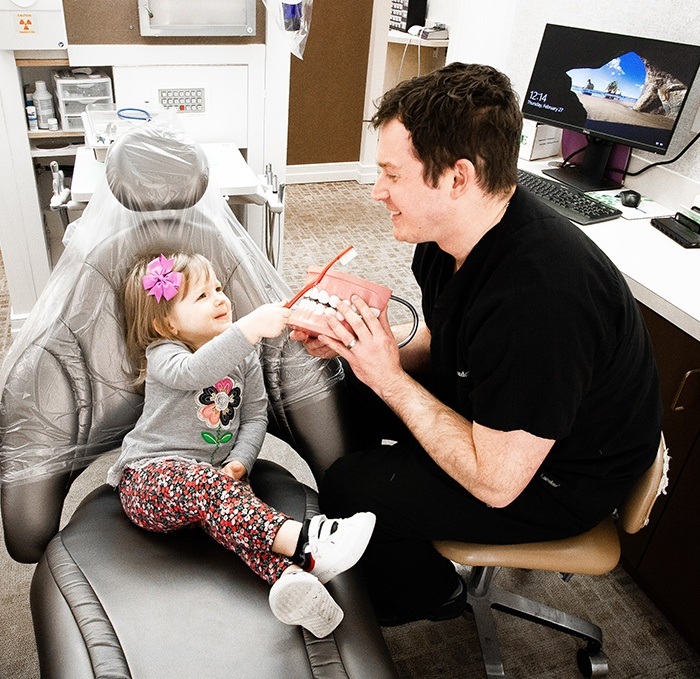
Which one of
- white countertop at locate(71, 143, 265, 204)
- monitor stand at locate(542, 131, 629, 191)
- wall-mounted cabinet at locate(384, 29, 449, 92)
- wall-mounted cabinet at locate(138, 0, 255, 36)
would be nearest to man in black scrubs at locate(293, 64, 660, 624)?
white countertop at locate(71, 143, 265, 204)

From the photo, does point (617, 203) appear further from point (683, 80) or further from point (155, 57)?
point (155, 57)

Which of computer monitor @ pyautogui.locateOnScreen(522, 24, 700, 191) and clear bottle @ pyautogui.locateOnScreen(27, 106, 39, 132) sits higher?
computer monitor @ pyautogui.locateOnScreen(522, 24, 700, 191)

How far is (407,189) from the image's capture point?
1.17 meters

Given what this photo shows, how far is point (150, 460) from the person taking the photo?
133cm

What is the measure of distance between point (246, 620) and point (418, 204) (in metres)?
0.75

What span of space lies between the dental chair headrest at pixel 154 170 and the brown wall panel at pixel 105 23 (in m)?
1.00

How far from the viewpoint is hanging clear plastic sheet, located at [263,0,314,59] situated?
203cm

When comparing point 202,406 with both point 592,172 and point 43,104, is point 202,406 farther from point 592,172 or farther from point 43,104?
point 592,172

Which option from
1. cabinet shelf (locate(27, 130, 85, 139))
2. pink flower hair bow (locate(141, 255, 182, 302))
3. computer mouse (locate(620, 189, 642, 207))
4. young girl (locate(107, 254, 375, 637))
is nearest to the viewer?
young girl (locate(107, 254, 375, 637))

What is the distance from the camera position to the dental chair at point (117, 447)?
1.09 metres

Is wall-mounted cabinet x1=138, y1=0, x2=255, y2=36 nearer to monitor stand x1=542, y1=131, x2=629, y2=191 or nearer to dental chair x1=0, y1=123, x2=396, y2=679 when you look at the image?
dental chair x1=0, y1=123, x2=396, y2=679

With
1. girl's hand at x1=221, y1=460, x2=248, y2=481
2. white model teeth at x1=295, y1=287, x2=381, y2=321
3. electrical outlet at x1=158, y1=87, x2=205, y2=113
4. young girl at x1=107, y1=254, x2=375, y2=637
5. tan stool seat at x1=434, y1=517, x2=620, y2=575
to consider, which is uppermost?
electrical outlet at x1=158, y1=87, x2=205, y2=113

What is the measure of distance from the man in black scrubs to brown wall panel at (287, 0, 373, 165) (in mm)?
2866

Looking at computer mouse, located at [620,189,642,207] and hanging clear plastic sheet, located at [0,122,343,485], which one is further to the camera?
computer mouse, located at [620,189,642,207]
